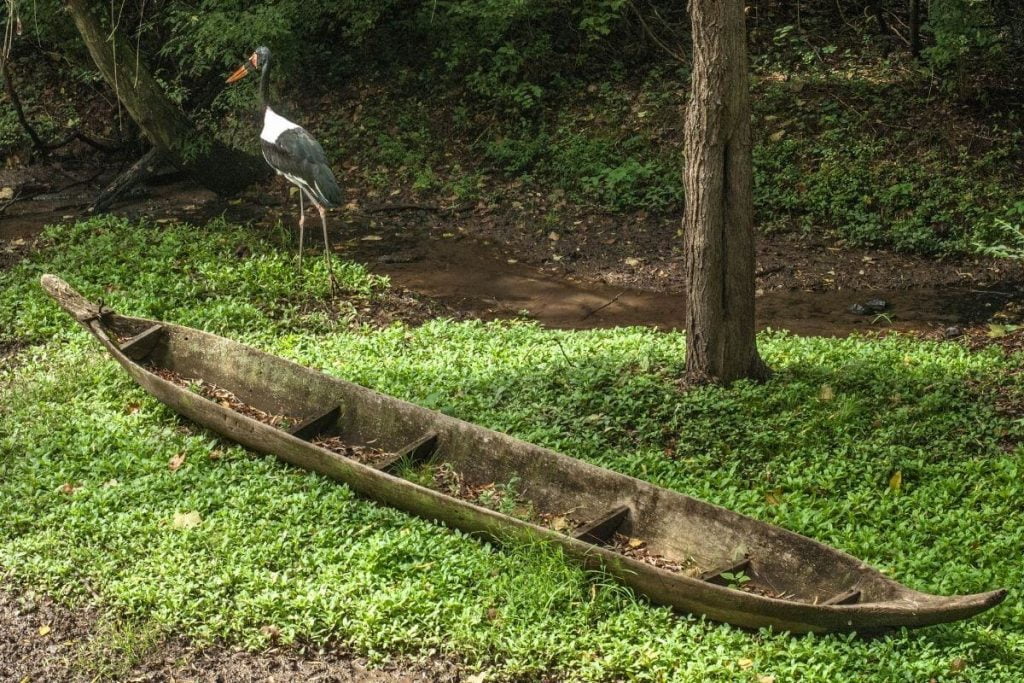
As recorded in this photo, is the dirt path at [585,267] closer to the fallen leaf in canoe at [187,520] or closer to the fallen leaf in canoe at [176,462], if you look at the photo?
the fallen leaf in canoe at [176,462]

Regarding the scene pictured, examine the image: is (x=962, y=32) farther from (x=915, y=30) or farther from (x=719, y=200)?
(x=719, y=200)

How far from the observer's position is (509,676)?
4.66 m

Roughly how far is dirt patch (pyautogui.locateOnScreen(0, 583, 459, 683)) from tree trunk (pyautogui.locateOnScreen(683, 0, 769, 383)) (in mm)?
3117

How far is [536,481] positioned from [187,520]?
193 cm

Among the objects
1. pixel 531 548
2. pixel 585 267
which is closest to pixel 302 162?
pixel 585 267

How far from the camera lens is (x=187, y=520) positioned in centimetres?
593

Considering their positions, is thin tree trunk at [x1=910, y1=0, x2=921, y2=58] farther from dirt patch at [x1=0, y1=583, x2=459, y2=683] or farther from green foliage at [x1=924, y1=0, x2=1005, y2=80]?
dirt patch at [x1=0, y1=583, x2=459, y2=683]

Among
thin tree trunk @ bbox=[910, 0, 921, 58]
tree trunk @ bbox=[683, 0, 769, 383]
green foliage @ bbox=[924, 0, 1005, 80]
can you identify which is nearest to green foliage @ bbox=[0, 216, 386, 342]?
tree trunk @ bbox=[683, 0, 769, 383]

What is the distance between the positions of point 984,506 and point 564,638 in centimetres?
241

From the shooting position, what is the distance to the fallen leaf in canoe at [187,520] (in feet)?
19.3

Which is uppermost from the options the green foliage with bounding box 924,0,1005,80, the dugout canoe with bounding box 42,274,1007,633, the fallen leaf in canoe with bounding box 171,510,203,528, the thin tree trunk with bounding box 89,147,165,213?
the green foliage with bounding box 924,0,1005,80

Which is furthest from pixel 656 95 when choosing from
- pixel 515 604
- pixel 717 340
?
pixel 515 604

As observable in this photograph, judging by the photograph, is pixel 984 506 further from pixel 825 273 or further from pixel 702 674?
pixel 825 273

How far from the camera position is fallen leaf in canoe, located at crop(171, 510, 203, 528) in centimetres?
589
